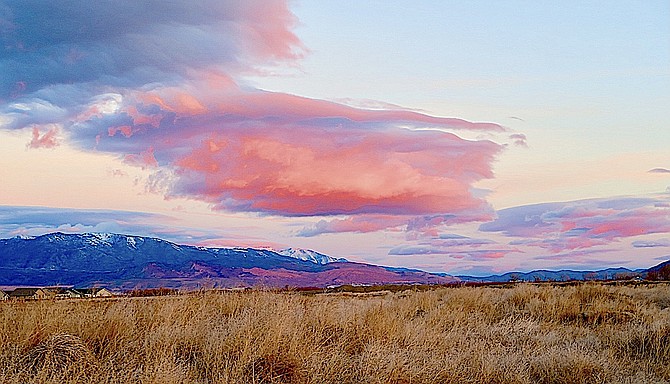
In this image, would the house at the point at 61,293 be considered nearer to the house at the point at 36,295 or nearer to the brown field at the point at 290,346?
the house at the point at 36,295

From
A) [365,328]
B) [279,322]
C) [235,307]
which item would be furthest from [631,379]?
[235,307]

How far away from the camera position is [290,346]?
959 cm

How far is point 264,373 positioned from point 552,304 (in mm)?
11152

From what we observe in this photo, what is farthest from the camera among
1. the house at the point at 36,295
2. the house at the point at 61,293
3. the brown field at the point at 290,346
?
the house at the point at 36,295

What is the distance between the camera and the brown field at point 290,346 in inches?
340

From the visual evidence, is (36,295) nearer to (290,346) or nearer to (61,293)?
(61,293)

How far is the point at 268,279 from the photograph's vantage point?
51.6 feet

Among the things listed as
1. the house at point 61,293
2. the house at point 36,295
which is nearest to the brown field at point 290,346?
the house at point 61,293

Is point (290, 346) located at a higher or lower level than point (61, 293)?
higher

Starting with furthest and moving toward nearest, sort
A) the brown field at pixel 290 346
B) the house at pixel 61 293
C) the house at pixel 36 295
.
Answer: the house at pixel 36 295 → the house at pixel 61 293 → the brown field at pixel 290 346

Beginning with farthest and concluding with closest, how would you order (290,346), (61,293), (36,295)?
(61,293) < (36,295) < (290,346)

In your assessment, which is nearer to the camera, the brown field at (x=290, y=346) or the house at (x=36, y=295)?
the brown field at (x=290, y=346)

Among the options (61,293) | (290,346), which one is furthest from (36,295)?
(290,346)

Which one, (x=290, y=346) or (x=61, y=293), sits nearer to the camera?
(x=290, y=346)
